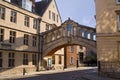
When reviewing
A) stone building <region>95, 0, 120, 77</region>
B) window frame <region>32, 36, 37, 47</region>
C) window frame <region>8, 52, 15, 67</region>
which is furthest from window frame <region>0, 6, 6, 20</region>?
stone building <region>95, 0, 120, 77</region>

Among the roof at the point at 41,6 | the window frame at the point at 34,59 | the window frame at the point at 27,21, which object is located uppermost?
the roof at the point at 41,6

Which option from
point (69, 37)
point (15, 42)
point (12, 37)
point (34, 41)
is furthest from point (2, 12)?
point (69, 37)

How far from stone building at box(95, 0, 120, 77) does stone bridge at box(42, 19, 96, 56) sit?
1062 cm

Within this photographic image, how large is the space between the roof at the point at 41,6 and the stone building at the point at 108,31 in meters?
17.3

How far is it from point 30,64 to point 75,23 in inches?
392

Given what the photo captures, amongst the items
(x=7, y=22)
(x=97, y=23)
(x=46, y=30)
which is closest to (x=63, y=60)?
(x=46, y=30)

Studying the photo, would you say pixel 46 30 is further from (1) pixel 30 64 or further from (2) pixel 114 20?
(2) pixel 114 20

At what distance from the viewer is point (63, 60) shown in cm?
5169

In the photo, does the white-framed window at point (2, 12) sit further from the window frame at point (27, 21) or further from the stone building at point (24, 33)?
the window frame at point (27, 21)

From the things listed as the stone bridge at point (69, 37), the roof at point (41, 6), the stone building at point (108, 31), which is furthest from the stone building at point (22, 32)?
the stone building at point (108, 31)

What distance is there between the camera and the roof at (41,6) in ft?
142

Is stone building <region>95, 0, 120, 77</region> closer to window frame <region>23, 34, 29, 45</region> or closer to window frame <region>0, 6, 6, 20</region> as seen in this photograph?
window frame <region>0, 6, 6, 20</region>

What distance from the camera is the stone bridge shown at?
38.2 metres

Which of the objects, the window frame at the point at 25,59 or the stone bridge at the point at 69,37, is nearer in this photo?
the window frame at the point at 25,59
